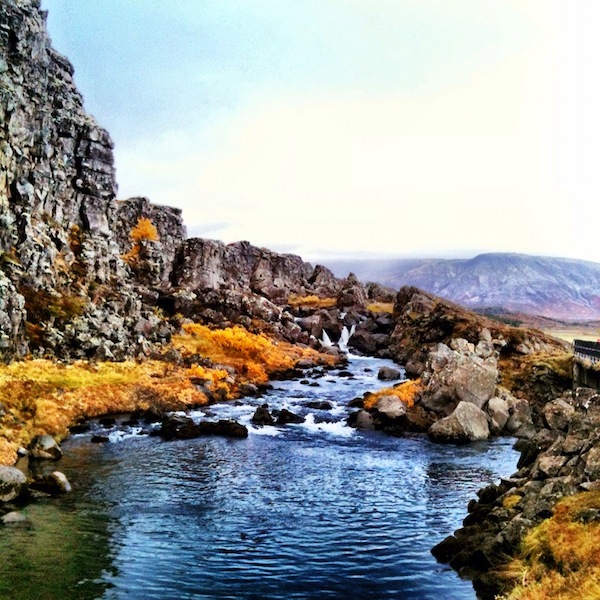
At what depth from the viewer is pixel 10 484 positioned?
28.3 metres

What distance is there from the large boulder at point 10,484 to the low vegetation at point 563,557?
23690 mm

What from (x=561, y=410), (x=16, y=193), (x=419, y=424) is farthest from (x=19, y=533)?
(x=16, y=193)

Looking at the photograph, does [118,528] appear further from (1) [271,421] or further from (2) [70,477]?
(1) [271,421]

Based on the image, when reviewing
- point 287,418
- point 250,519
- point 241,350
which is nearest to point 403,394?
point 287,418

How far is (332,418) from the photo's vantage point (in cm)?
5350

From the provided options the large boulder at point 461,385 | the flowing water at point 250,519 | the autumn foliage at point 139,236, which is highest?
the autumn foliage at point 139,236

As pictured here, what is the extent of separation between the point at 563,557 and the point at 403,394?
3928 cm

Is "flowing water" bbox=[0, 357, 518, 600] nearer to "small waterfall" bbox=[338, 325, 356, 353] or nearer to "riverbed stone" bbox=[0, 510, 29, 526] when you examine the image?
"riverbed stone" bbox=[0, 510, 29, 526]

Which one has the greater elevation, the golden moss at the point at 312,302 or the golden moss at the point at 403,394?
the golden moss at the point at 312,302

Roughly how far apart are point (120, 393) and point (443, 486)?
1327 inches

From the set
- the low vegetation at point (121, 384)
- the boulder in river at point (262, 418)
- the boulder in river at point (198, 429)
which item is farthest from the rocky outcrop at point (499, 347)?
the boulder in river at point (198, 429)

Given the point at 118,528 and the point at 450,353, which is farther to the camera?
the point at 450,353

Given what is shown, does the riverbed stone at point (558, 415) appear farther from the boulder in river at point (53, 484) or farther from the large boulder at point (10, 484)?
the large boulder at point (10, 484)

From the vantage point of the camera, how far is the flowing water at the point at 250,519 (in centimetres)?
2105
